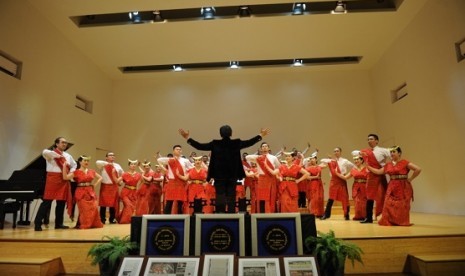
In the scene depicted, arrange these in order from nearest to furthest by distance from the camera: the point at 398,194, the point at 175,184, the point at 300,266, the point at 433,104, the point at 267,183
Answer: the point at 300,266
the point at 398,194
the point at 267,183
the point at 175,184
the point at 433,104

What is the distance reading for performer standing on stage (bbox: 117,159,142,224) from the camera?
6.37 meters

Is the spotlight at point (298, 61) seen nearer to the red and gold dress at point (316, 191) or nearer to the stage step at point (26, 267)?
the red and gold dress at point (316, 191)

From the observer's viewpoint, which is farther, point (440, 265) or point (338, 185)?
point (338, 185)

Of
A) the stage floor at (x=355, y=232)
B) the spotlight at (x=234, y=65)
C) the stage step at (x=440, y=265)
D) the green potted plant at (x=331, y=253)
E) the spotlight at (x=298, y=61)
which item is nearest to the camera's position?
the green potted plant at (x=331, y=253)

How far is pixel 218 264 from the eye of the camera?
2.55 m

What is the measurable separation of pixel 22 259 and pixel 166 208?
2671 millimetres

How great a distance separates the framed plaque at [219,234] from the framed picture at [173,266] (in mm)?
274

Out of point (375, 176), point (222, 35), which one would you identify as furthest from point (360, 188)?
point (222, 35)

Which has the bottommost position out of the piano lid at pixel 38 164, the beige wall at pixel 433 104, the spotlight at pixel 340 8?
the piano lid at pixel 38 164

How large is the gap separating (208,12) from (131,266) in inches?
258

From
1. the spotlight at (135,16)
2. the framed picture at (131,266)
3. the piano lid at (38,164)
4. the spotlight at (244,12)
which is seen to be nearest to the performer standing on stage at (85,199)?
the piano lid at (38,164)

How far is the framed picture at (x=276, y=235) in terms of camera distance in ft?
9.43

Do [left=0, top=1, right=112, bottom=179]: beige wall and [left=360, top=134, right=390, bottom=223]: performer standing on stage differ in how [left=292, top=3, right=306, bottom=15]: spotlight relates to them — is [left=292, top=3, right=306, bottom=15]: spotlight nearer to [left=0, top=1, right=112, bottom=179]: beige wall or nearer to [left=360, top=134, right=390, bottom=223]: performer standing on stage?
[left=360, top=134, right=390, bottom=223]: performer standing on stage

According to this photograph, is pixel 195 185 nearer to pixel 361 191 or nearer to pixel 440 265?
pixel 361 191
